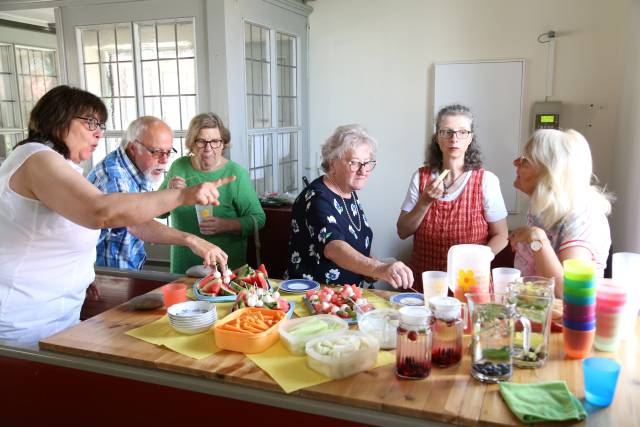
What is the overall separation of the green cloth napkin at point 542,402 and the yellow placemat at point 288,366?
33 centimetres

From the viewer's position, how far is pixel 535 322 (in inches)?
52.7

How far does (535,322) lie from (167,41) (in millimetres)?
3358

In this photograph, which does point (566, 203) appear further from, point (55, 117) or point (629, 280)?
point (55, 117)

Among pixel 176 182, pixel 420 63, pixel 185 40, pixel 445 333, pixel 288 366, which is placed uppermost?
pixel 185 40

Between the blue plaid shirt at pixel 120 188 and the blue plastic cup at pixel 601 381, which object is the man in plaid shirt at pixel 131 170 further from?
the blue plastic cup at pixel 601 381

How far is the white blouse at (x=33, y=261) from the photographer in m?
1.68

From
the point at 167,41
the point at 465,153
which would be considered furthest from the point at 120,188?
the point at 167,41

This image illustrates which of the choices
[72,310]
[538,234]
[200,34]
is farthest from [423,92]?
[72,310]

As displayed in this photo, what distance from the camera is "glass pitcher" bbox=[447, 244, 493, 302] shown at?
1608 millimetres

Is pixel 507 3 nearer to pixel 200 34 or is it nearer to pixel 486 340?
pixel 200 34

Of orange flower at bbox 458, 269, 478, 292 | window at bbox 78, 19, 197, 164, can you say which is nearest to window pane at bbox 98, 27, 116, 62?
window at bbox 78, 19, 197, 164

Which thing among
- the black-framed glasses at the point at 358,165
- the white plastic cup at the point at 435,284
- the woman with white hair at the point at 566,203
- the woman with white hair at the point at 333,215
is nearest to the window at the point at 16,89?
the woman with white hair at the point at 333,215

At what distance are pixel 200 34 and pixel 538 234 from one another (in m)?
2.82

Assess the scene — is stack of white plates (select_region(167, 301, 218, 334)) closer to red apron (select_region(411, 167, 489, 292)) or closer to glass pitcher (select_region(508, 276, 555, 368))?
glass pitcher (select_region(508, 276, 555, 368))
